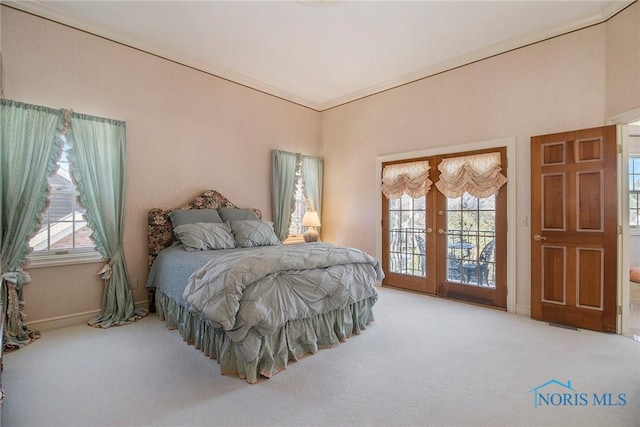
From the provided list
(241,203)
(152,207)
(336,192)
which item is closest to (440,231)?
(336,192)

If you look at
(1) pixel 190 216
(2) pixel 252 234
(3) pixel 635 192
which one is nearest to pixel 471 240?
(2) pixel 252 234

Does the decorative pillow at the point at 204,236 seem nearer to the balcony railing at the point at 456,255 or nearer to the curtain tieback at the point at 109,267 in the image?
the curtain tieback at the point at 109,267

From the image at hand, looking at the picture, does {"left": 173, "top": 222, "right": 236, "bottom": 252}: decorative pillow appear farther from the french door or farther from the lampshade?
the french door

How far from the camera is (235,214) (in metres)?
4.37

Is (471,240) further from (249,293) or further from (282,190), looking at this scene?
(249,293)

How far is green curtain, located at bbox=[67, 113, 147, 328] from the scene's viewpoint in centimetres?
329

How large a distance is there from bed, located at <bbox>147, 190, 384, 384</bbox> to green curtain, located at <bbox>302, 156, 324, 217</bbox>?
1903mm

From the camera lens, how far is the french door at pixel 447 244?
→ 3.90 m

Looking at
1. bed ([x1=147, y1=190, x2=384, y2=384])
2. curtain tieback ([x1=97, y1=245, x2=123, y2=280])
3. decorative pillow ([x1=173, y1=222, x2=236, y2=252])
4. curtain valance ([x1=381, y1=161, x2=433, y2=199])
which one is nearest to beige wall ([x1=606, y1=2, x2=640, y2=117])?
curtain valance ([x1=381, y1=161, x2=433, y2=199])

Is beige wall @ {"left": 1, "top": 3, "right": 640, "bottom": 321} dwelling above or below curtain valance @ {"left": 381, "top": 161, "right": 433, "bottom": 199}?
above

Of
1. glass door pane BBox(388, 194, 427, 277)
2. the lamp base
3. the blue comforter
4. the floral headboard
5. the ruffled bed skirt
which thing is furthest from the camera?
the lamp base

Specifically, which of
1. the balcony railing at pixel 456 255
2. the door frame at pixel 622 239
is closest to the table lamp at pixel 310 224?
the balcony railing at pixel 456 255

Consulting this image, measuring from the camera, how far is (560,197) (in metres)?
3.36

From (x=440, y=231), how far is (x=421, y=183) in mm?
722
